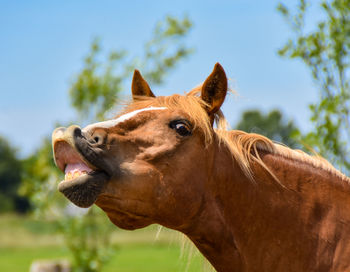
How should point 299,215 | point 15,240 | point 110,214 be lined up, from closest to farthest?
point 110,214 < point 299,215 < point 15,240

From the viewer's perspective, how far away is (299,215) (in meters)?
3.34

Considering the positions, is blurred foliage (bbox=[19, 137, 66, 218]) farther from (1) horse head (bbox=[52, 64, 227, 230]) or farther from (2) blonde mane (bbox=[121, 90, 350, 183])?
(1) horse head (bbox=[52, 64, 227, 230])

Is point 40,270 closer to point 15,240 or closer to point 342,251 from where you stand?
point 342,251

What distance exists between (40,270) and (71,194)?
7.47 m

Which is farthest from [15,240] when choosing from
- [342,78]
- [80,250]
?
[342,78]

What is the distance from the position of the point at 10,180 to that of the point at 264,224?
74354 millimetres

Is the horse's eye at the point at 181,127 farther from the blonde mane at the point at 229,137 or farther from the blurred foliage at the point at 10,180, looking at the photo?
the blurred foliage at the point at 10,180

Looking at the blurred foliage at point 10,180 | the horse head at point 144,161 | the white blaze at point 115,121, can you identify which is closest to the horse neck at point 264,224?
the horse head at point 144,161

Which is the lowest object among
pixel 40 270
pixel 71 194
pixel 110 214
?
pixel 40 270


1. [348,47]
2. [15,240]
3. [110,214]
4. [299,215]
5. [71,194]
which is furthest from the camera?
[15,240]

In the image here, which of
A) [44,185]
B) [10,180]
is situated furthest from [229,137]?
[10,180]

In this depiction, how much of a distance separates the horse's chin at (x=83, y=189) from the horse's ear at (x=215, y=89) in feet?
2.97

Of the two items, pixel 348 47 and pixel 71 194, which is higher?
pixel 348 47

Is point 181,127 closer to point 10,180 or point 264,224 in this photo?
point 264,224
